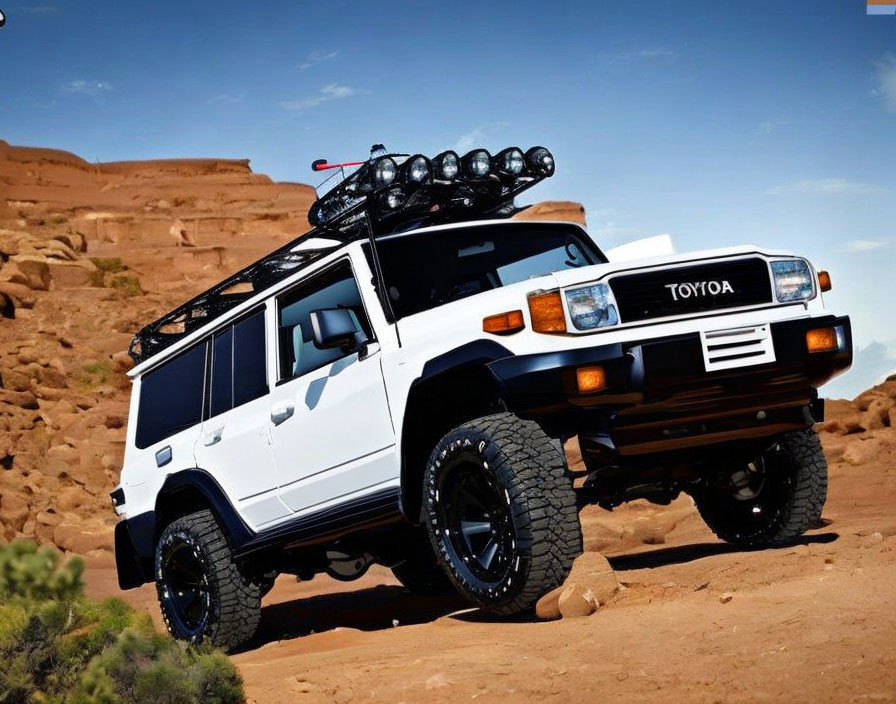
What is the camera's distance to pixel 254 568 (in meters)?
8.06

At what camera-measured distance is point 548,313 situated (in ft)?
18.7

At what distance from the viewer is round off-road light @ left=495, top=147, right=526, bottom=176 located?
7.36 meters

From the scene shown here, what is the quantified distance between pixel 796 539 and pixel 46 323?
1053 inches

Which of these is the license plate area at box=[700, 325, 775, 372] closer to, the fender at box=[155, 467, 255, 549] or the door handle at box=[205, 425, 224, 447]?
the fender at box=[155, 467, 255, 549]

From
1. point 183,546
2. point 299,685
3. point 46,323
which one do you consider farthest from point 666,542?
point 46,323

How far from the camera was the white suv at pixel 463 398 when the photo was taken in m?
5.71

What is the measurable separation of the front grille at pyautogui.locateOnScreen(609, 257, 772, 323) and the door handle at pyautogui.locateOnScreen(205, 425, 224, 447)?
3.33 metres

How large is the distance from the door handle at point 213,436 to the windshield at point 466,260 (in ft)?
6.43

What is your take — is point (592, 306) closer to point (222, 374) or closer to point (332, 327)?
point (332, 327)

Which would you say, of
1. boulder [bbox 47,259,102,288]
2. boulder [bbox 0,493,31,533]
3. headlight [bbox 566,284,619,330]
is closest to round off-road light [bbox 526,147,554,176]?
headlight [bbox 566,284,619,330]

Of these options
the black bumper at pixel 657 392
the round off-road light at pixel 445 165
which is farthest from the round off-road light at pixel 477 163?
the black bumper at pixel 657 392

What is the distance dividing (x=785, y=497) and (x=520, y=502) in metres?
2.32

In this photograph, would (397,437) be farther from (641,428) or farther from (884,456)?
(884,456)

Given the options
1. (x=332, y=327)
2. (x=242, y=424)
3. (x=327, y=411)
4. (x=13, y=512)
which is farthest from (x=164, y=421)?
(x=13, y=512)
